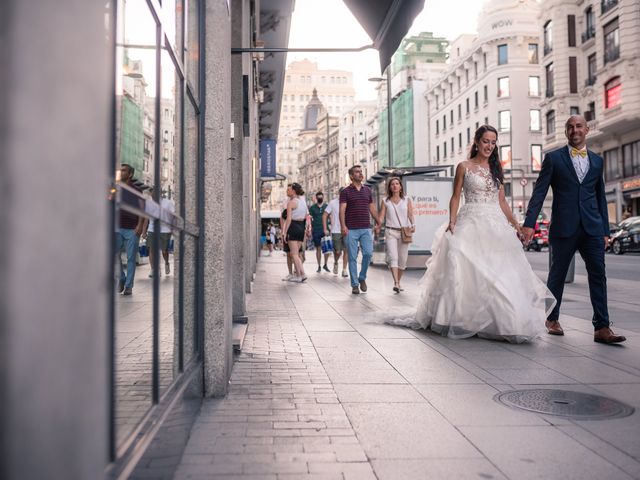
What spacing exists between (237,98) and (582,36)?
4435 centimetres

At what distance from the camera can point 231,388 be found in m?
4.42

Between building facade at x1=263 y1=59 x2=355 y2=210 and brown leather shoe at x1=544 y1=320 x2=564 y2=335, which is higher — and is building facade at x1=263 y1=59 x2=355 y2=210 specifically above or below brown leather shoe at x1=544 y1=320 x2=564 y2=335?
above

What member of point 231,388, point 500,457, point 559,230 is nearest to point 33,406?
point 500,457

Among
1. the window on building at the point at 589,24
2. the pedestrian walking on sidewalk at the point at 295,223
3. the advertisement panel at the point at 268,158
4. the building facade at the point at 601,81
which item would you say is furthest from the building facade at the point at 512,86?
the pedestrian walking on sidewalk at the point at 295,223

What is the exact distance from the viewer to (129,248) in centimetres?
202

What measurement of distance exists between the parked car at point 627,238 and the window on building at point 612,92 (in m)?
12.0

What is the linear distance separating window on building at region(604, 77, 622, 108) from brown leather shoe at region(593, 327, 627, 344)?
37348mm

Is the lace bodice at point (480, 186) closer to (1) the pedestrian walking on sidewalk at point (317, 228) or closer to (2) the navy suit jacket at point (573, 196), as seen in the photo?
(2) the navy suit jacket at point (573, 196)

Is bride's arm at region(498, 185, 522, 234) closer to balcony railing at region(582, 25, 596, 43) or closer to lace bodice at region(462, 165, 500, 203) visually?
lace bodice at region(462, 165, 500, 203)

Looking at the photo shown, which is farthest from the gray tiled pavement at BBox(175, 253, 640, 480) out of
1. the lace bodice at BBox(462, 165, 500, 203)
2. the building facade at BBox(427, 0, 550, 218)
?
the building facade at BBox(427, 0, 550, 218)

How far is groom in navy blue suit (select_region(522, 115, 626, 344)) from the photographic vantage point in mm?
6379

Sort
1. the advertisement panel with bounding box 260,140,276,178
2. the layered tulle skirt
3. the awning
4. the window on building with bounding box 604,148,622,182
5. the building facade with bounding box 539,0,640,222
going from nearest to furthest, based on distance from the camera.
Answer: the awning → the layered tulle skirt → the advertisement panel with bounding box 260,140,276,178 → the building facade with bounding box 539,0,640,222 → the window on building with bounding box 604,148,622,182

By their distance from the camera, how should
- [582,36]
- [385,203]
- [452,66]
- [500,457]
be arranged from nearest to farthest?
1. [500,457]
2. [385,203]
3. [582,36]
4. [452,66]

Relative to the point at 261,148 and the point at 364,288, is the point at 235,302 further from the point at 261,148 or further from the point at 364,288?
the point at 261,148
